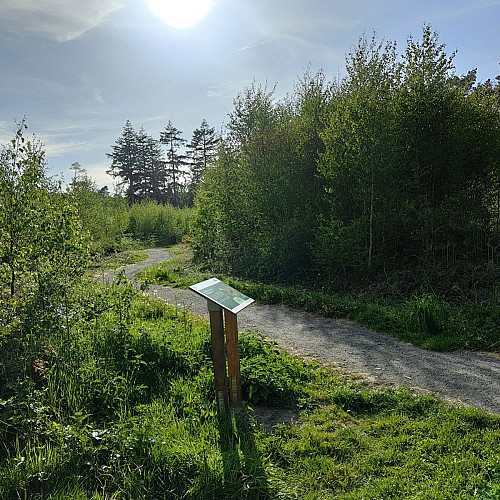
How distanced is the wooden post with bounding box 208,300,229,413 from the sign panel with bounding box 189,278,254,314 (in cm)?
8

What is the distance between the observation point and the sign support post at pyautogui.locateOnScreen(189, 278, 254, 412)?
3770 mm

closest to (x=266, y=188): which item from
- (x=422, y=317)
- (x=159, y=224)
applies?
(x=422, y=317)

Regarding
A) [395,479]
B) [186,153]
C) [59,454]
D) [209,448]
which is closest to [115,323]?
[59,454]

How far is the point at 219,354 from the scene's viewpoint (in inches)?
153

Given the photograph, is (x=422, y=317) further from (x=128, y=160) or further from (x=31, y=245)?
(x=128, y=160)

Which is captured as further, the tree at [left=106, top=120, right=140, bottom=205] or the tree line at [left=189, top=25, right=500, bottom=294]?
the tree at [left=106, top=120, right=140, bottom=205]

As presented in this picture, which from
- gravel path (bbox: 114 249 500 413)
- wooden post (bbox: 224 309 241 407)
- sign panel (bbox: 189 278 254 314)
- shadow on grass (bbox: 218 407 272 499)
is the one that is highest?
sign panel (bbox: 189 278 254 314)

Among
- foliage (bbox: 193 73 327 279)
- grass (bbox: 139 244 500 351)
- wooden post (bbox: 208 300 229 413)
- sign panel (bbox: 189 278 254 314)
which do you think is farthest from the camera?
foliage (bbox: 193 73 327 279)

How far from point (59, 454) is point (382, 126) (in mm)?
8692

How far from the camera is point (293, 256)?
465 inches

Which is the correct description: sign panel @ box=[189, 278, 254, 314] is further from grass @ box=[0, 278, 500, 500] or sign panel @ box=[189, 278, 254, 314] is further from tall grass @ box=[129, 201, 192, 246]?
tall grass @ box=[129, 201, 192, 246]

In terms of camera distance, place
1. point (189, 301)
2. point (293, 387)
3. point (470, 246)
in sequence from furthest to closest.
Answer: point (189, 301) → point (470, 246) → point (293, 387)

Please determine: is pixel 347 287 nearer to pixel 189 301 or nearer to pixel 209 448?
pixel 189 301

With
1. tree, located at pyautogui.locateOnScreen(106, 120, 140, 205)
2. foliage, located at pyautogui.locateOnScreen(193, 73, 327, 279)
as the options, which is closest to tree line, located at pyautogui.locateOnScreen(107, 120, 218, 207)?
tree, located at pyautogui.locateOnScreen(106, 120, 140, 205)
